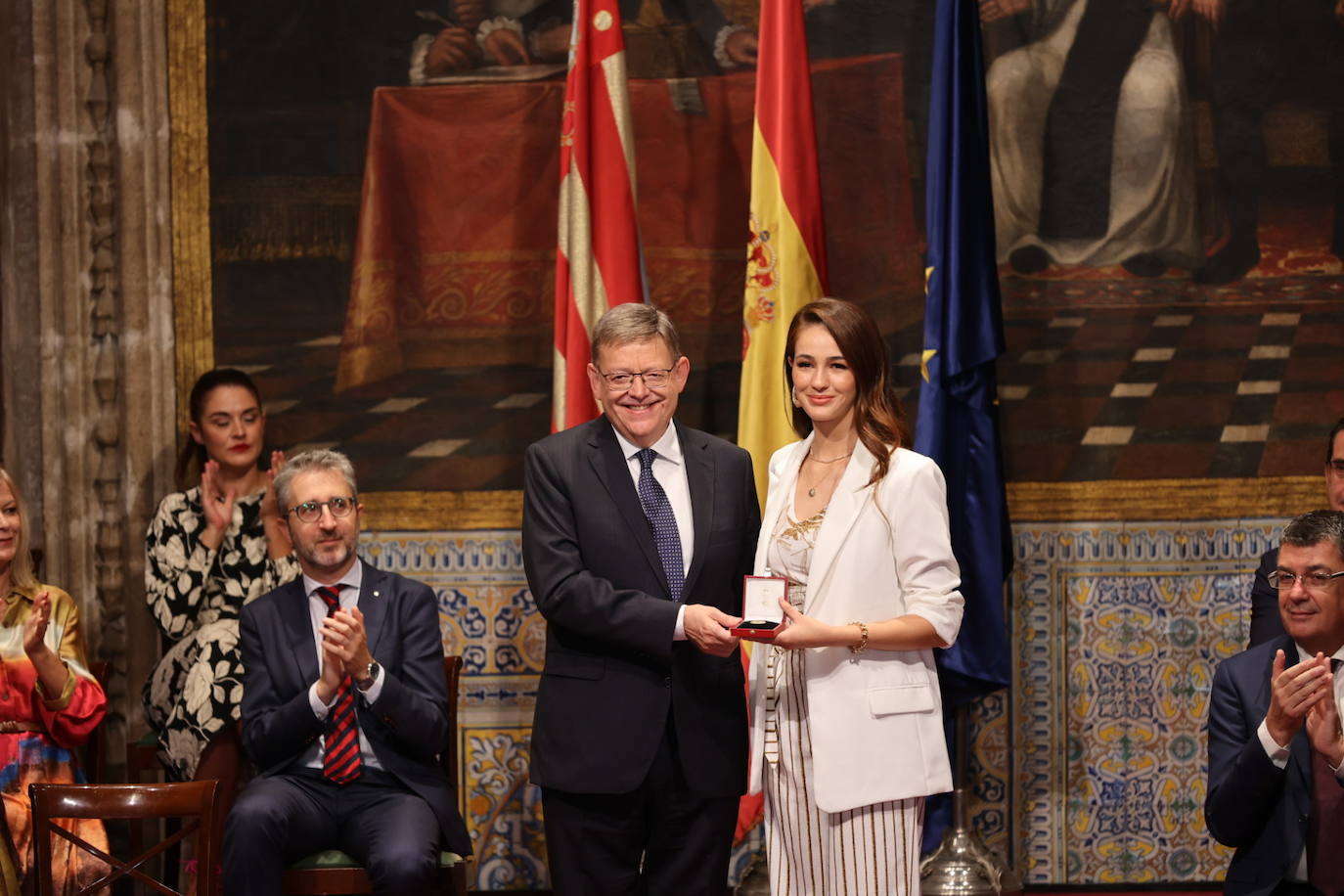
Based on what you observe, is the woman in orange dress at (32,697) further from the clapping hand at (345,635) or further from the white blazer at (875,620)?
the white blazer at (875,620)

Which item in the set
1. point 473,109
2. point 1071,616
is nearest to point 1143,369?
point 1071,616

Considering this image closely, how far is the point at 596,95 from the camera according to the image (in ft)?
15.1

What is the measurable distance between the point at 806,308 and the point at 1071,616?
2.14 metres

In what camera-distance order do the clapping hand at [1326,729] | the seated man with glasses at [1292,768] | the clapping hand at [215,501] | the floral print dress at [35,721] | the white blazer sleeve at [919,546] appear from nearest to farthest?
the clapping hand at [1326,729] < the seated man with glasses at [1292,768] < the white blazer sleeve at [919,546] < the floral print dress at [35,721] < the clapping hand at [215,501]

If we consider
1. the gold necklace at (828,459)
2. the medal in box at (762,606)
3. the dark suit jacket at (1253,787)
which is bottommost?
the dark suit jacket at (1253,787)

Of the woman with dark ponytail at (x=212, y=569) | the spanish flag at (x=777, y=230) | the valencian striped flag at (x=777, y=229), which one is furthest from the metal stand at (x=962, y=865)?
the woman with dark ponytail at (x=212, y=569)

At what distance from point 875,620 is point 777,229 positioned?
174 centimetres

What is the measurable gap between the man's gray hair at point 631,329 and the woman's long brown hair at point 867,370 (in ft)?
0.95

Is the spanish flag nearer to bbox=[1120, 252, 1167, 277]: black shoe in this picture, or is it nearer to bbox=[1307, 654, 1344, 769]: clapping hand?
bbox=[1120, 252, 1167, 277]: black shoe

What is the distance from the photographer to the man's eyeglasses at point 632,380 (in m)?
3.24

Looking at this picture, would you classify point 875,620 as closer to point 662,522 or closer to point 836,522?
point 836,522

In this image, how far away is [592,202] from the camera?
15.1 feet

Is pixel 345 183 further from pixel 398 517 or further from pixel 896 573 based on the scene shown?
pixel 896 573

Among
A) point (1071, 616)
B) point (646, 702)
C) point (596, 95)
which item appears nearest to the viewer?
point (646, 702)
